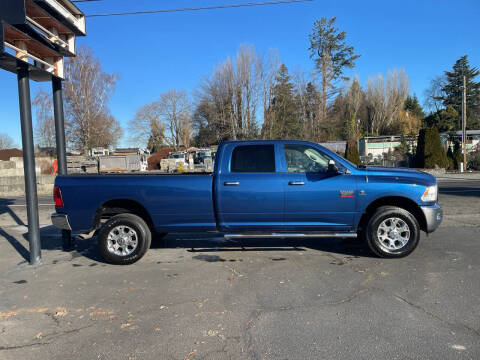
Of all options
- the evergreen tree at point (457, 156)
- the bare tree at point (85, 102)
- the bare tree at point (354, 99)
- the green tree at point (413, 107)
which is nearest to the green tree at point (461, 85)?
the green tree at point (413, 107)

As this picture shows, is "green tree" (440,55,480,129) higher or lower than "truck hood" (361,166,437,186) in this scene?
higher

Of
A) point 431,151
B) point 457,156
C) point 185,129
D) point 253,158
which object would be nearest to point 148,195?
point 253,158

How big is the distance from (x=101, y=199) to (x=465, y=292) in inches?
204

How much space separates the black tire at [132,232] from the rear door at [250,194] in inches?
48.6

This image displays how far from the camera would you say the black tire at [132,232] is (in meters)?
5.47

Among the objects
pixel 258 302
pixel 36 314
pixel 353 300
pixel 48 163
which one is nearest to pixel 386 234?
pixel 353 300

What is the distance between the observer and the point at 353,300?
3.94 m

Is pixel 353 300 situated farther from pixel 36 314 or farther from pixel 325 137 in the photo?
pixel 325 137

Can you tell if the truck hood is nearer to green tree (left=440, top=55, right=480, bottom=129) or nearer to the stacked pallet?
Result: the stacked pallet

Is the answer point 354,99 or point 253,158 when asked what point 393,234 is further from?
point 354,99

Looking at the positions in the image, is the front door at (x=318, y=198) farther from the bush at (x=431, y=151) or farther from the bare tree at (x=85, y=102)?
the bare tree at (x=85, y=102)

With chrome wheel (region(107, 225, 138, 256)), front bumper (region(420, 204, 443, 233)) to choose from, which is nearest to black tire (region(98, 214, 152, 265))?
chrome wheel (region(107, 225, 138, 256))

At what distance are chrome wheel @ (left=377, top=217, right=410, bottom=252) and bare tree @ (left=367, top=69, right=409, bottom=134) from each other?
182 ft

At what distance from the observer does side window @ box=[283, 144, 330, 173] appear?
5.53 metres
